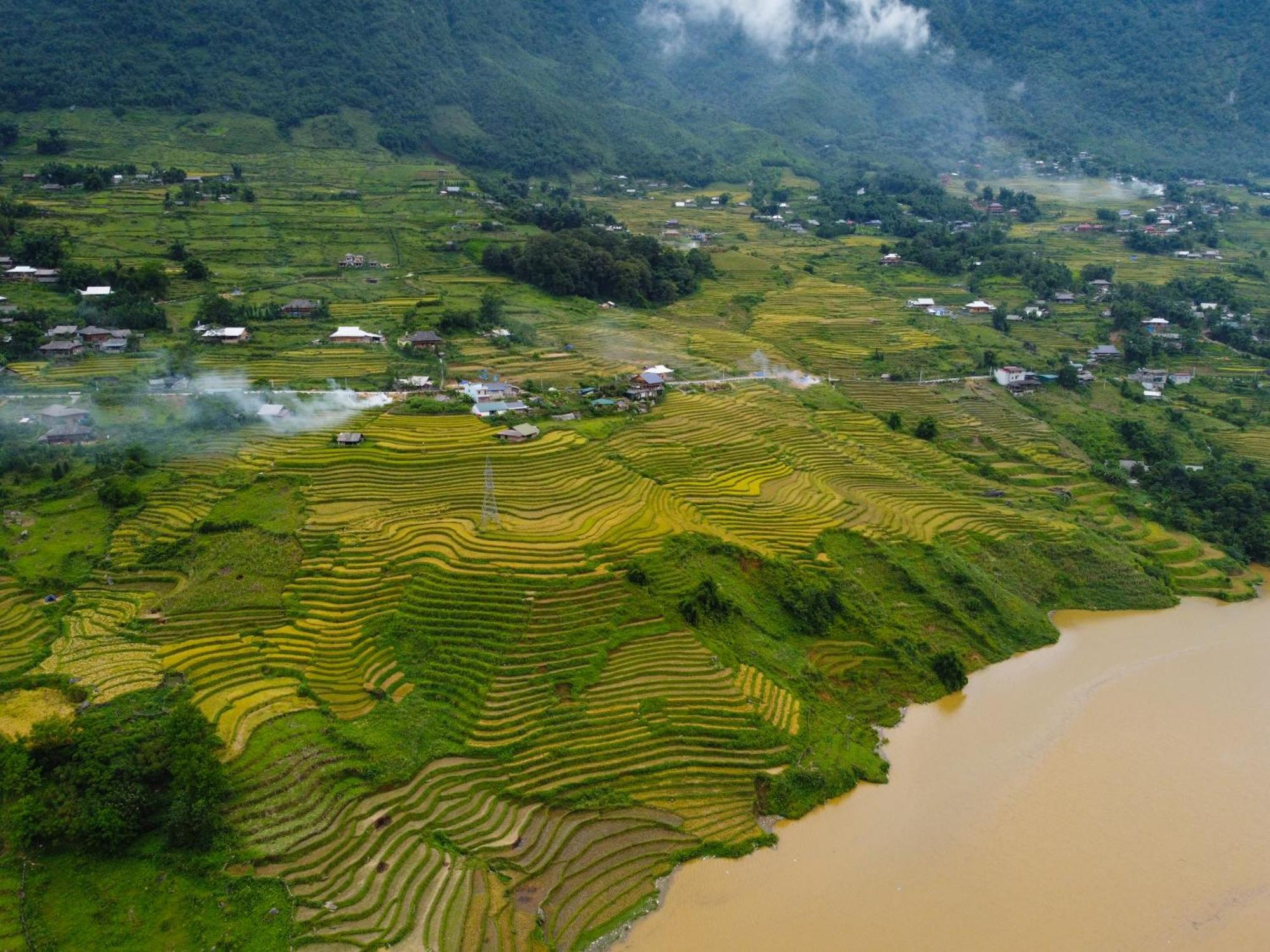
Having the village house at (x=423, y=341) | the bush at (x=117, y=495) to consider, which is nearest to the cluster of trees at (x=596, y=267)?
the village house at (x=423, y=341)

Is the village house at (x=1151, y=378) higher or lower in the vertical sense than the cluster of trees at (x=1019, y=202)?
lower

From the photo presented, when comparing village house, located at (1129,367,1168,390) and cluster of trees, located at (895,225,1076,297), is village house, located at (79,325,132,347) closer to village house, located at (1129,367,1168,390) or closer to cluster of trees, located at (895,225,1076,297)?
village house, located at (1129,367,1168,390)

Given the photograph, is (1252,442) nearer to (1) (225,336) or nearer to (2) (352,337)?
(2) (352,337)

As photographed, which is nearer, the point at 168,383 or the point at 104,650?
the point at 104,650

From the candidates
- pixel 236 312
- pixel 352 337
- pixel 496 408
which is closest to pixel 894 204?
pixel 352 337

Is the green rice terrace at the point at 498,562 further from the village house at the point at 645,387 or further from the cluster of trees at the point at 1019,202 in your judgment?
the cluster of trees at the point at 1019,202


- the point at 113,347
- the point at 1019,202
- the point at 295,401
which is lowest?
the point at 113,347

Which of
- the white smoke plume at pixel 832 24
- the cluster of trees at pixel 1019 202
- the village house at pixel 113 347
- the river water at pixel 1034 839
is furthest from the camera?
the white smoke plume at pixel 832 24
